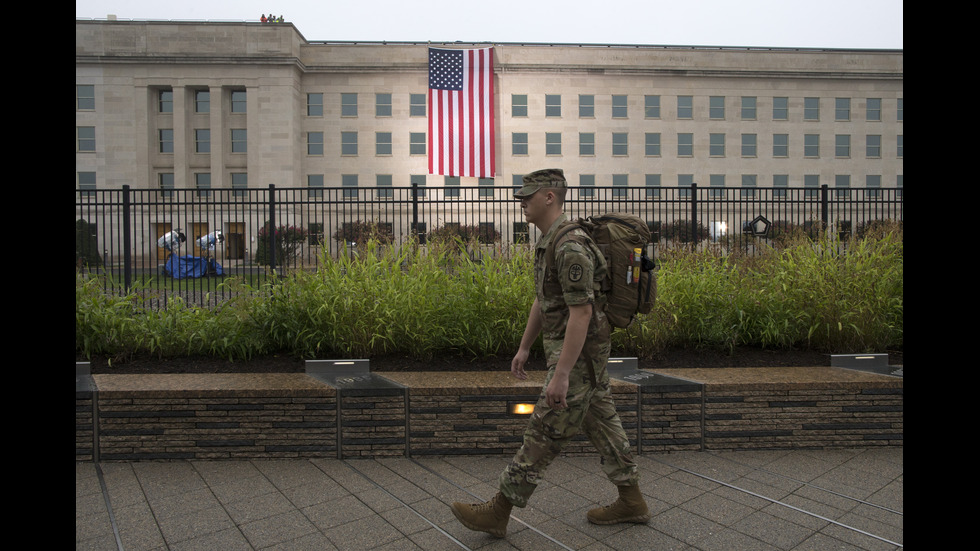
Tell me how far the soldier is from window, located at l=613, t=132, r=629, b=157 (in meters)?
53.4

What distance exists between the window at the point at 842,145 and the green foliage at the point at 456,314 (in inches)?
2298

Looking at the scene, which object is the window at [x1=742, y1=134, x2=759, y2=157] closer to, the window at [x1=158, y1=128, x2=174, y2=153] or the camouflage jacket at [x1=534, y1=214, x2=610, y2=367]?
the window at [x1=158, y1=128, x2=174, y2=153]

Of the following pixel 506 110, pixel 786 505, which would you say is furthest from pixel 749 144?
pixel 786 505

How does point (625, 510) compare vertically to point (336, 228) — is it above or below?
below

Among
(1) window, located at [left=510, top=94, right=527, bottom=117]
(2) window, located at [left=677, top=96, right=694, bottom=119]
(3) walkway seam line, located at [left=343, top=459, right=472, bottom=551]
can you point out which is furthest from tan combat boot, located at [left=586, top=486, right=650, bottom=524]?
(2) window, located at [left=677, top=96, right=694, bottom=119]

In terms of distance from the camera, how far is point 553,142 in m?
53.9

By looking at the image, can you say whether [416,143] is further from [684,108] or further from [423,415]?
[423,415]

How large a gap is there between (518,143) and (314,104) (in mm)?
18171

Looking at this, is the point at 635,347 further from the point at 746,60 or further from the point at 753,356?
the point at 746,60

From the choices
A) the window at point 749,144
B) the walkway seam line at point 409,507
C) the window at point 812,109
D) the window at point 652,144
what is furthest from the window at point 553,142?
the walkway seam line at point 409,507

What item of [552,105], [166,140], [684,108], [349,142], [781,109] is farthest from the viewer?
[781,109]

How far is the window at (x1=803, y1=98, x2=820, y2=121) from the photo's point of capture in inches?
2215

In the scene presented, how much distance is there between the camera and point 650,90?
5512cm
